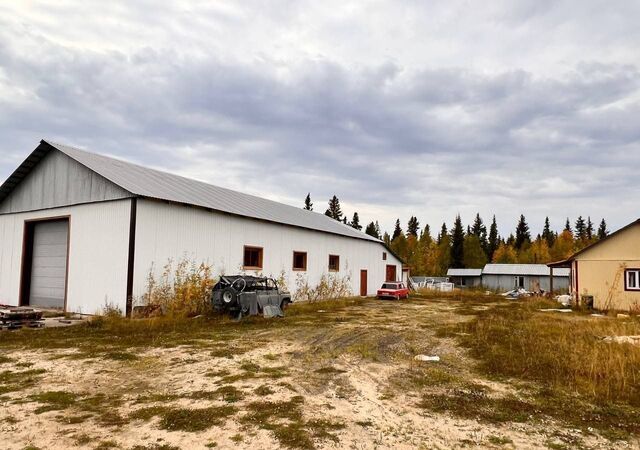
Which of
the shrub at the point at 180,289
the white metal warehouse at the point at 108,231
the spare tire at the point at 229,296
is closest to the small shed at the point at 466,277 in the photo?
the white metal warehouse at the point at 108,231

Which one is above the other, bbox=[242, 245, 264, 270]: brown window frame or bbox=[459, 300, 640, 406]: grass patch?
bbox=[242, 245, 264, 270]: brown window frame

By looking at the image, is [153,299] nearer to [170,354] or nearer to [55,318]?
[55,318]

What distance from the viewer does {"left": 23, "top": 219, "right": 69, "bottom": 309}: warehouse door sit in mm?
18234

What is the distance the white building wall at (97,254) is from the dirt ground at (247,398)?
4984 mm

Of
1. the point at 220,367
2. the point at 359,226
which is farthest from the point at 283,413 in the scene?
the point at 359,226

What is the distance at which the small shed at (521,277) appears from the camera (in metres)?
56.6

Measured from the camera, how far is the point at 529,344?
1154cm

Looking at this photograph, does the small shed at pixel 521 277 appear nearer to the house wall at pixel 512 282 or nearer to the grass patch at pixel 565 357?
the house wall at pixel 512 282

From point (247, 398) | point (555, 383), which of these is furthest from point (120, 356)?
point (555, 383)

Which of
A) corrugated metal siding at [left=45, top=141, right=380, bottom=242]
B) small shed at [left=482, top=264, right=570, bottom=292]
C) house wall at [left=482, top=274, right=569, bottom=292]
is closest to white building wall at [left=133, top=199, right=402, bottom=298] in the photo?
corrugated metal siding at [left=45, top=141, right=380, bottom=242]

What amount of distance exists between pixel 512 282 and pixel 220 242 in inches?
1980

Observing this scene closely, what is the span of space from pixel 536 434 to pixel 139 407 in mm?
5162

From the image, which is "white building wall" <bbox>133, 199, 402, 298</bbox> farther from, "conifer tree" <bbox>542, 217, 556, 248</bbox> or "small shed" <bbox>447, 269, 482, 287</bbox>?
"conifer tree" <bbox>542, 217, 556, 248</bbox>

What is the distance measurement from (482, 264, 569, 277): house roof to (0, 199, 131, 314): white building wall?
2138 inches
